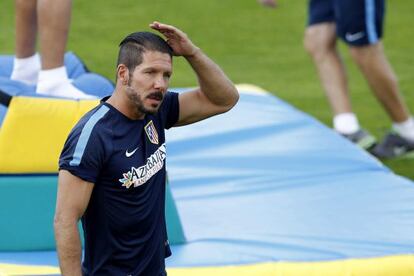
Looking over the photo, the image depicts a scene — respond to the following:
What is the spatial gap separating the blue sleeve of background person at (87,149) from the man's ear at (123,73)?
144 millimetres

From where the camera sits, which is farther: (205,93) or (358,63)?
(358,63)

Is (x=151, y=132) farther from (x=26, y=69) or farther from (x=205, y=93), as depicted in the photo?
(x=26, y=69)

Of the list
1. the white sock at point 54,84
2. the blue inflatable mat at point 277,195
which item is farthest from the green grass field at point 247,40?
the white sock at point 54,84

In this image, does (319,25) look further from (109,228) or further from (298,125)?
(109,228)

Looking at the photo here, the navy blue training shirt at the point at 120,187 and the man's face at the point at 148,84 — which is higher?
the man's face at the point at 148,84

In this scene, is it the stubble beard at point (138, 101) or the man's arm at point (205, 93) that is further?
the man's arm at point (205, 93)

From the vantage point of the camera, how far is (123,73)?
148 inches

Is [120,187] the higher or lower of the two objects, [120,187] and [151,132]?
the lower

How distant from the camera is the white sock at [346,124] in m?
7.29

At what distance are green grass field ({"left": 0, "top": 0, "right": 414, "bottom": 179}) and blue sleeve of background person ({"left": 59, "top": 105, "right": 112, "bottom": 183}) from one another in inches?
176

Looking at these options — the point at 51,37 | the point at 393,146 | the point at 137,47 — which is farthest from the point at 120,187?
the point at 393,146

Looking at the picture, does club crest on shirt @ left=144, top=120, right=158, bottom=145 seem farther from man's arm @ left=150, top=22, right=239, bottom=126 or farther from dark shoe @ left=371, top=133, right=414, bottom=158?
dark shoe @ left=371, top=133, right=414, bottom=158

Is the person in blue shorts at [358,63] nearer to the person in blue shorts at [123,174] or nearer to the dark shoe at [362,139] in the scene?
the dark shoe at [362,139]

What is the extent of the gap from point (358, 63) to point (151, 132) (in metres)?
3.68
